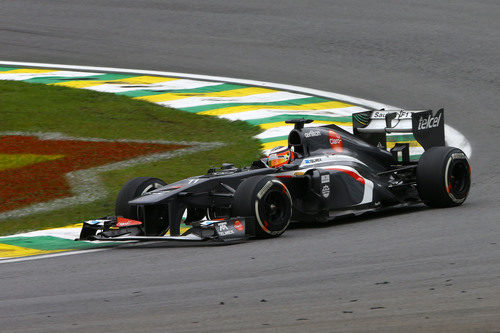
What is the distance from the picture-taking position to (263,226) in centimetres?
829

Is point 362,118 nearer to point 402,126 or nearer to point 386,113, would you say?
point 386,113

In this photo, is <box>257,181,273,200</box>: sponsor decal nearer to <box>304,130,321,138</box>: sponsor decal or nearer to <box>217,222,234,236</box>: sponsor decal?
<box>217,222,234,236</box>: sponsor decal

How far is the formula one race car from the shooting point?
327 inches

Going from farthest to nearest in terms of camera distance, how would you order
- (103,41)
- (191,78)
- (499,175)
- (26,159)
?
(103,41) < (191,78) < (26,159) < (499,175)

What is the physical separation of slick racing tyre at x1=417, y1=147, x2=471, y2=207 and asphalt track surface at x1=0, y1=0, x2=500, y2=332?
0.48 ft

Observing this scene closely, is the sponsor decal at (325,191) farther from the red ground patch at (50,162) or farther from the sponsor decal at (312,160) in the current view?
the red ground patch at (50,162)

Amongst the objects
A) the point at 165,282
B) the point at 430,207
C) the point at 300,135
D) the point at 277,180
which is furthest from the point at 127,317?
the point at 430,207

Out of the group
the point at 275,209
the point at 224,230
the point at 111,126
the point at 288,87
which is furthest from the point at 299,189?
the point at 288,87

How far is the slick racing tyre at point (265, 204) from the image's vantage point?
8.20m

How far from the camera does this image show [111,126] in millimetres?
13547

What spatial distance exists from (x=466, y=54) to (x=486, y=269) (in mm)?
11350

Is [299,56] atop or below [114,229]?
atop

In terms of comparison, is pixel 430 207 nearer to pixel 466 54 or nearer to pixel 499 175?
pixel 499 175

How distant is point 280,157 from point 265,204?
1004mm
